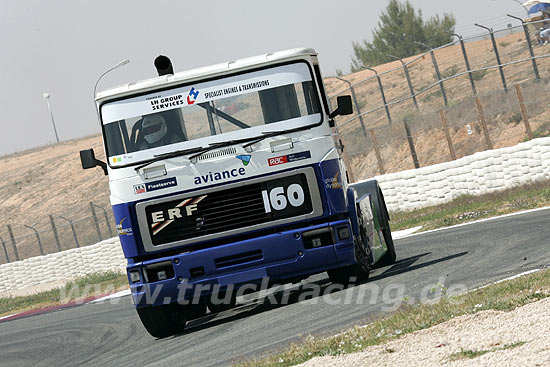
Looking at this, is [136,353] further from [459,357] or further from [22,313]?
[22,313]

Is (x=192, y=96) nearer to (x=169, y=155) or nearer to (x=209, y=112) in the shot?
(x=209, y=112)

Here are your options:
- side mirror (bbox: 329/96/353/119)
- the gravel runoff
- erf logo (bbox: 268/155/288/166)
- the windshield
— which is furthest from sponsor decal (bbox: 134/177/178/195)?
the gravel runoff

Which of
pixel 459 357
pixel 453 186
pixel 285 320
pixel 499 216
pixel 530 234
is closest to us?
pixel 459 357

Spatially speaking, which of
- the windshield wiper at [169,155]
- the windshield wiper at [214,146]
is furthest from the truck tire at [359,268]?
the windshield wiper at [169,155]

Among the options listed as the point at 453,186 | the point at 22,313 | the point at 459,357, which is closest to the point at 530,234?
the point at 459,357

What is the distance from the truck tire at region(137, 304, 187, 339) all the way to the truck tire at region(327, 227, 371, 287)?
6.54ft

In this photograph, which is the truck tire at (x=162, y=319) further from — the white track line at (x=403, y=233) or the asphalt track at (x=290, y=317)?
the white track line at (x=403, y=233)

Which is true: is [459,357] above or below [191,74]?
below

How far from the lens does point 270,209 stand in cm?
1096

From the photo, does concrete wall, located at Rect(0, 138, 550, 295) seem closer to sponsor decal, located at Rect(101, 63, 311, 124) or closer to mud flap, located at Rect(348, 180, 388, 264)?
mud flap, located at Rect(348, 180, 388, 264)

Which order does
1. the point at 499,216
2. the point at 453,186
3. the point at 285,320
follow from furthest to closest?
the point at 453,186 → the point at 499,216 → the point at 285,320

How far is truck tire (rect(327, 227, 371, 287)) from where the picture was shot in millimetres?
11767

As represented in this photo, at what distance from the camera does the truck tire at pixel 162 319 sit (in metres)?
11.5

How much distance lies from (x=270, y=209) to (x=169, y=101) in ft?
5.68
